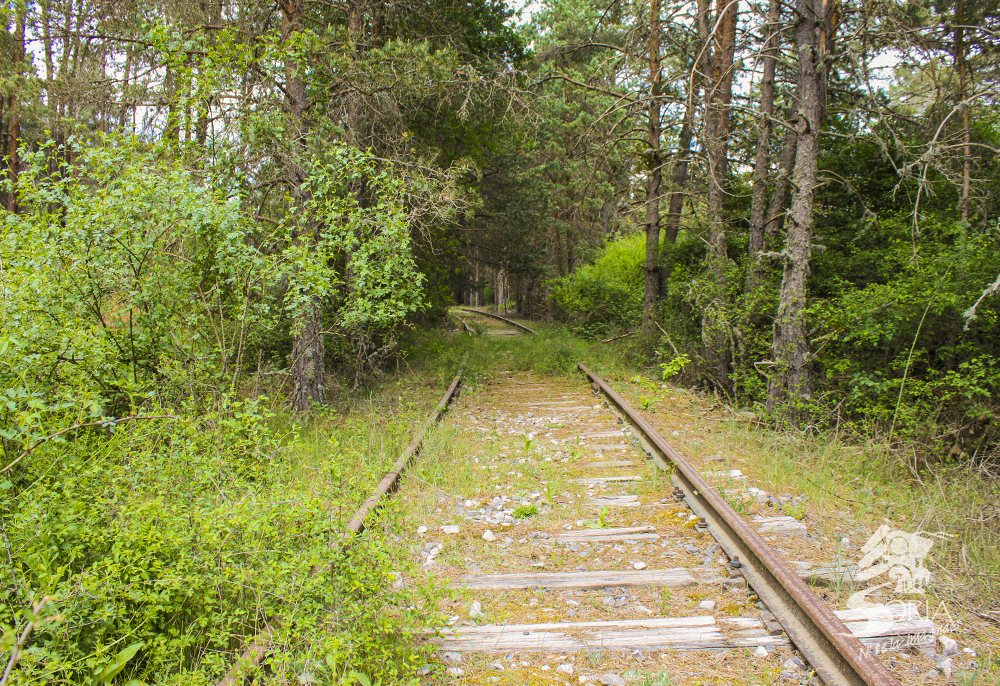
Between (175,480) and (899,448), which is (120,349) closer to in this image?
(175,480)

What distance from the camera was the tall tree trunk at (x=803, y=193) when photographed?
6.82m

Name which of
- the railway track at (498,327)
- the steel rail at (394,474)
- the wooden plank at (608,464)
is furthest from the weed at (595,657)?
the railway track at (498,327)

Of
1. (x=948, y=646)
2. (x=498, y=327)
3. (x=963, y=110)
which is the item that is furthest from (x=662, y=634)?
(x=498, y=327)

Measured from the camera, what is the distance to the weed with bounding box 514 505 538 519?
4.88 meters

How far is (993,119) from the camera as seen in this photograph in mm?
8375

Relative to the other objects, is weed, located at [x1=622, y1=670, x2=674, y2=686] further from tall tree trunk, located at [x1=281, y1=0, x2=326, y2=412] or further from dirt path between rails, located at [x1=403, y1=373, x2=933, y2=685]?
tall tree trunk, located at [x1=281, y1=0, x2=326, y2=412]

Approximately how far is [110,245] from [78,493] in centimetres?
203

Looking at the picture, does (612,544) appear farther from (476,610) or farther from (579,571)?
(476,610)

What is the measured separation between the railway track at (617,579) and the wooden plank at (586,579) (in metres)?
0.01

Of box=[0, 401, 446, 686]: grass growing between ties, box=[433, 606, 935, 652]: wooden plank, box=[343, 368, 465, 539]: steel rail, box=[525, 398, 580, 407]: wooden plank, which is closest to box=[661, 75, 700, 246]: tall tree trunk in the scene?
box=[525, 398, 580, 407]: wooden plank

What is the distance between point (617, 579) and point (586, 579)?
202 millimetres

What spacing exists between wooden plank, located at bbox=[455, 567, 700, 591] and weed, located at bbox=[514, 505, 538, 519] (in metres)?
0.96

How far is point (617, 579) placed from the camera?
12.5 ft

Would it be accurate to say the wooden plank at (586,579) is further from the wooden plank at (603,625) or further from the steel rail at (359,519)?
the steel rail at (359,519)
